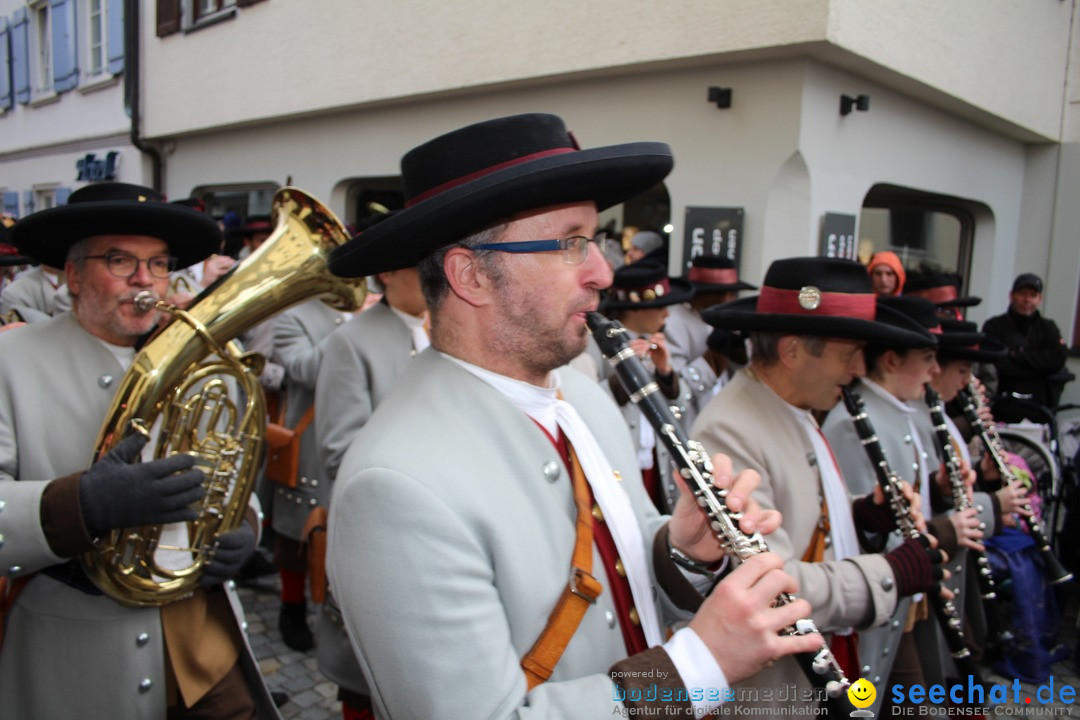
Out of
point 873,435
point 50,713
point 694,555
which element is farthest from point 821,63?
point 50,713

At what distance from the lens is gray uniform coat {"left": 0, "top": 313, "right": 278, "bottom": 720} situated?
7.54ft

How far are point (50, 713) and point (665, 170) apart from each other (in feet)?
8.12

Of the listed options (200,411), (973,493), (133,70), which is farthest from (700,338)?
(133,70)

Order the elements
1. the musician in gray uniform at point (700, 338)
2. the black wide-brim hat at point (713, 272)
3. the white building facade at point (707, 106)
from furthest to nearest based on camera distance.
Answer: the white building facade at point (707, 106) → the black wide-brim hat at point (713, 272) → the musician in gray uniform at point (700, 338)

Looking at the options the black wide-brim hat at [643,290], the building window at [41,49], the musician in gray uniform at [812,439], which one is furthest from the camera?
the building window at [41,49]

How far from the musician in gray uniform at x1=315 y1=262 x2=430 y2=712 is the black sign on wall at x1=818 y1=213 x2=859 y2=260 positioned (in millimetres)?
3985

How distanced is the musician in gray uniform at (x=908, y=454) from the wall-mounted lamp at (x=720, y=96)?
10.6ft

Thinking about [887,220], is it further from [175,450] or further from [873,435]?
[175,450]

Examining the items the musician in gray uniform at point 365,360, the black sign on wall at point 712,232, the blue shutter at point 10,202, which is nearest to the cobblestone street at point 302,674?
the musician in gray uniform at point 365,360

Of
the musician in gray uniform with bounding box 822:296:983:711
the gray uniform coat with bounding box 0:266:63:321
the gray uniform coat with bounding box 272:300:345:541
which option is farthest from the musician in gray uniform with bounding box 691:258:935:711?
the gray uniform coat with bounding box 0:266:63:321

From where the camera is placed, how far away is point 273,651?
461 cm

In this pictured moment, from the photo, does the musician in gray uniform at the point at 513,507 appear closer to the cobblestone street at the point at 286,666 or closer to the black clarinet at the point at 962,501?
the black clarinet at the point at 962,501

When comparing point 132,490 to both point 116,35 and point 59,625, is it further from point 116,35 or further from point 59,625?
point 116,35

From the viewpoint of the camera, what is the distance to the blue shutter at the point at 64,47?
15328 millimetres
